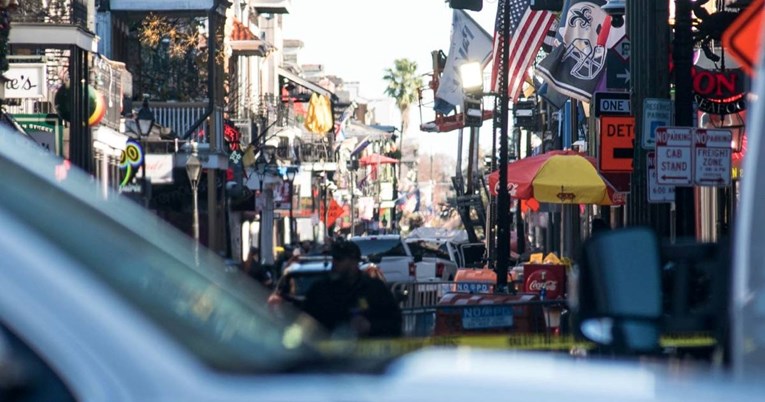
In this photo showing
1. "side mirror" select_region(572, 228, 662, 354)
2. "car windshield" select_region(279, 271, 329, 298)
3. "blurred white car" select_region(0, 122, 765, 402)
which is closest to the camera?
"blurred white car" select_region(0, 122, 765, 402)

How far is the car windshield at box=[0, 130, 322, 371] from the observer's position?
7.88 feet

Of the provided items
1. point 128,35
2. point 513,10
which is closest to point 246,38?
point 128,35

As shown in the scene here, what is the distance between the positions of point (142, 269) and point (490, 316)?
370 inches

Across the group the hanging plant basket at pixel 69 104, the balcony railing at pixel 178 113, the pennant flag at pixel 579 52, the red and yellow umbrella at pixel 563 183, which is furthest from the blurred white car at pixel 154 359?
the balcony railing at pixel 178 113

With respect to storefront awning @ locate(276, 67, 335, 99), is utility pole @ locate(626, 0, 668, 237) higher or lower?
lower

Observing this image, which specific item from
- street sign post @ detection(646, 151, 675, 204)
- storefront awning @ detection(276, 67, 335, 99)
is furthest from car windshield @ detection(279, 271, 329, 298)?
storefront awning @ detection(276, 67, 335, 99)

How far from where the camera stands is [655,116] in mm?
15414

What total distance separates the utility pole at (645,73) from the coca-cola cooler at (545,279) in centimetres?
494

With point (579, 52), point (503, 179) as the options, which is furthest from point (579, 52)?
point (503, 179)

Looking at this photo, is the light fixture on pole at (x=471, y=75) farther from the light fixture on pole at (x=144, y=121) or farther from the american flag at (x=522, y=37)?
the light fixture on pole at (x=144, y=121)

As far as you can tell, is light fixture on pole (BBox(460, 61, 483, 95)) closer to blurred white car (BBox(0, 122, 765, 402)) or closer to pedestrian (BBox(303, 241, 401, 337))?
pedestrian (BBox(303, 241, 401, 337))

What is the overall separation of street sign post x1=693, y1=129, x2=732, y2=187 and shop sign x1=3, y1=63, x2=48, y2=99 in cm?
1208

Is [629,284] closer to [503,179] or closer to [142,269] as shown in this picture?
[142,269]

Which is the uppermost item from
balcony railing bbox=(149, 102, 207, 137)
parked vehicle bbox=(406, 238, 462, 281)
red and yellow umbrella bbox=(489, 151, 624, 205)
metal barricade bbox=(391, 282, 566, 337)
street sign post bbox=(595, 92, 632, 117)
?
balcony railing bbox=(149, 102, 207, 137)
